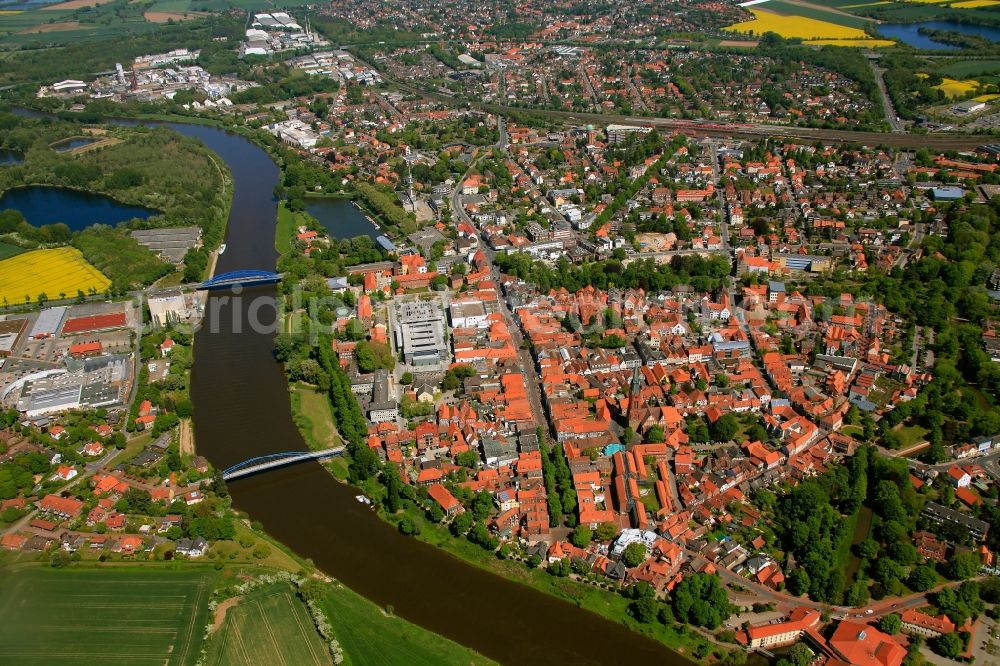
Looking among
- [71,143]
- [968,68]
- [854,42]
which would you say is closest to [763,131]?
[968,68]

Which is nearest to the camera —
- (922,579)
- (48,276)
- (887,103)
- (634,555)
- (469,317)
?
(922,579)

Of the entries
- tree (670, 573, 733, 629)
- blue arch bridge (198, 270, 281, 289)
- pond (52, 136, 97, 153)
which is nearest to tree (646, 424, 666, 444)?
tree (670, 573, 733, 629)

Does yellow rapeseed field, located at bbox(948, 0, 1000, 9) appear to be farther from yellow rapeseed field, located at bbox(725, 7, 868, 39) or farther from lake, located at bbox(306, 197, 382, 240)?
lake, located at bbox(306, 197, 382, 240)

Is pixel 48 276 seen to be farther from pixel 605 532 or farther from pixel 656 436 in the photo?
pixel 605 532

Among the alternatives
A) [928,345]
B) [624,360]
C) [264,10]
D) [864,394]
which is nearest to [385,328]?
[624,360]

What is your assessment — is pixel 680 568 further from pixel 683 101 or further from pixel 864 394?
pixel 683 101

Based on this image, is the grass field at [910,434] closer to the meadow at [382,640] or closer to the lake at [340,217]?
the meadow at [382,640]
